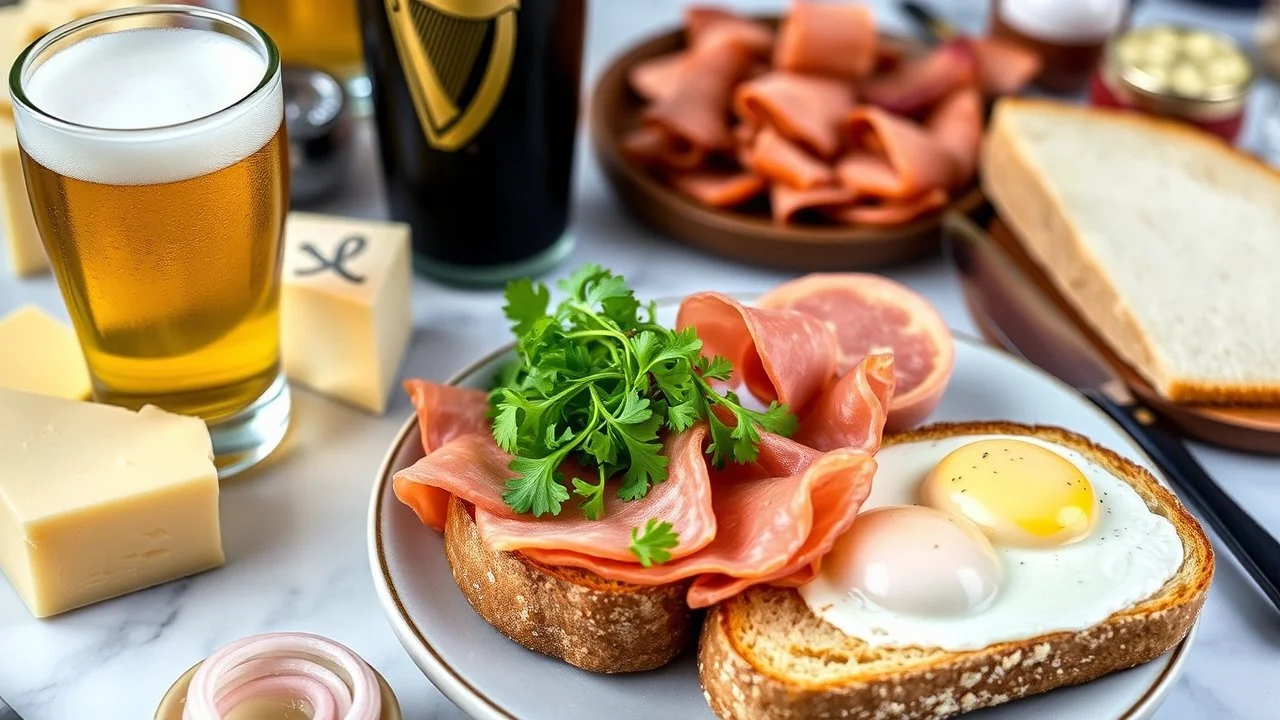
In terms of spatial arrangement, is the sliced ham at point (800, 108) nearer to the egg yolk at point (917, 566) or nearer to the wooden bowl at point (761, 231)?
the wooden bowl at point (761, 231)

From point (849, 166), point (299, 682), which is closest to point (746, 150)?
point (849, 166)

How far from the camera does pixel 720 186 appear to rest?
244 cm

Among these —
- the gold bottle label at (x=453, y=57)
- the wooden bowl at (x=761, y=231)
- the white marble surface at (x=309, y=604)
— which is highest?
the gold bottle label at (x=453, y=57)

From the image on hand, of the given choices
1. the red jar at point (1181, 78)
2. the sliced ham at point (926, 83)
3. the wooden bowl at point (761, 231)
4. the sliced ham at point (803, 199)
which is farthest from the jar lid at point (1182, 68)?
the sliced ham at point (803, 199)

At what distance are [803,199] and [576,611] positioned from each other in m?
1.16

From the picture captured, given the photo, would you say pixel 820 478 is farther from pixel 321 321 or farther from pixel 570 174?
pixel 570 174

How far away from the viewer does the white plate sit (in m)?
1.42

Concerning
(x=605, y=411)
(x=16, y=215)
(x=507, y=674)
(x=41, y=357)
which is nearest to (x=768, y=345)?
(x=605, y=411)

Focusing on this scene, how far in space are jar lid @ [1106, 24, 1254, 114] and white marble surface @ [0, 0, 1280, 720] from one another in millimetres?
929

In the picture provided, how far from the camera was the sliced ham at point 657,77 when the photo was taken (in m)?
2.65

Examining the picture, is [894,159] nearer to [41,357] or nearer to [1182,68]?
[1182,68]

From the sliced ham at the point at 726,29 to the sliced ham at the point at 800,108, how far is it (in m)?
0.17

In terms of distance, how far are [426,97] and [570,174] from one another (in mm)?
365

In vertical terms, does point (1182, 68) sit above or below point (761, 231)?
above
